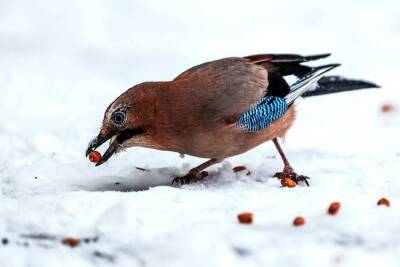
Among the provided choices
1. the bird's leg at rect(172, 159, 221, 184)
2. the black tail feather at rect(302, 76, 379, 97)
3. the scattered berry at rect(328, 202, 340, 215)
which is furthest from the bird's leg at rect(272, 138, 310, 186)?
the scattered berry at rect(328, 202, 340, 215)

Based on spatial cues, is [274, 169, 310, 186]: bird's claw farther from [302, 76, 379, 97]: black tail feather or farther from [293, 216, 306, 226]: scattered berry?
[293, 216, 306, 226]: scattered berry

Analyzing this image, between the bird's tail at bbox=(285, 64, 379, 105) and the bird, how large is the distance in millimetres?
21

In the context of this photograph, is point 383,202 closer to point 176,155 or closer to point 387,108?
point 176,155

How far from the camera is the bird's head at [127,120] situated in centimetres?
483

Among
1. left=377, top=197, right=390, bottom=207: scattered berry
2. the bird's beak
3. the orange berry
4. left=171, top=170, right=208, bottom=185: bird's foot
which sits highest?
the bird's beak

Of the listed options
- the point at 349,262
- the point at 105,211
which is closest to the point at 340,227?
the point at 349,262

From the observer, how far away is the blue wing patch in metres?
5.11

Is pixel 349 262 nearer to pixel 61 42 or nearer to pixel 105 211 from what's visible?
pixel 105 211

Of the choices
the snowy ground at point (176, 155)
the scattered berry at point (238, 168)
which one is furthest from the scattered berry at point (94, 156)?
the scattered berry at point (238, 168)

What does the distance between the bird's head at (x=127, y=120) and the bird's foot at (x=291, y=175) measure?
0.97 metres

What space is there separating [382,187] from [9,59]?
15.2ft

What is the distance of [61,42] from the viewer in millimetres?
8961

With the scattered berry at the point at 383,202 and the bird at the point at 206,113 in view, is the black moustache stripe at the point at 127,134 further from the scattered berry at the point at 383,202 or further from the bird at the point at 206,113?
the scattered berry at the point at 383,202

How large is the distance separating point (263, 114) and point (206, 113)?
42 centimetres
